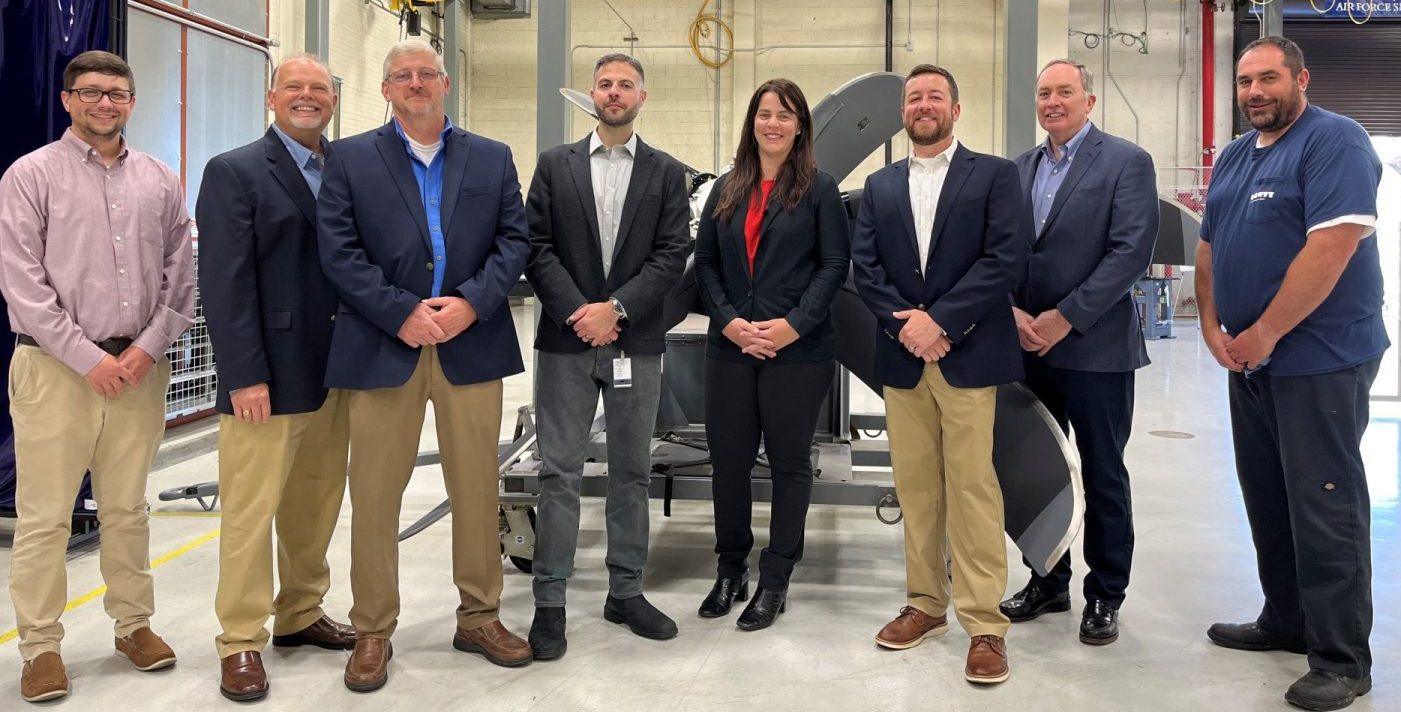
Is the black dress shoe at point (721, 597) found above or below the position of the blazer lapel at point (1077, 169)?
below

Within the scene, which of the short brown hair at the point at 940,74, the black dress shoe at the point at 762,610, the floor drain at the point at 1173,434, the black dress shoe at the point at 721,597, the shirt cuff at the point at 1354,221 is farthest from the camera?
the floor drain at the point at 1173,434

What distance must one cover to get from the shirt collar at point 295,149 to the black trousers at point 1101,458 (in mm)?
2243

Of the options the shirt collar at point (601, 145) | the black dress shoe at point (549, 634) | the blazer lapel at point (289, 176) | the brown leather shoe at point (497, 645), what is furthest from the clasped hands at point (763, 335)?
the blazer lapel at point (289, 176)

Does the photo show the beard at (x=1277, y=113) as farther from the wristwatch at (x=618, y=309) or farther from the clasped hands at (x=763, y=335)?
the wristwatch at (x=618, y=309)

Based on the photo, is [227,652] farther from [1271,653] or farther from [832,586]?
[1271,653]

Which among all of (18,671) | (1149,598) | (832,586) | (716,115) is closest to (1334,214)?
(1149,598)

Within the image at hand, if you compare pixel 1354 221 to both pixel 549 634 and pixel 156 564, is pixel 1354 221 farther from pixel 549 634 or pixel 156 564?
pixel 156 564

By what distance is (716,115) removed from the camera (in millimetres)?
14383

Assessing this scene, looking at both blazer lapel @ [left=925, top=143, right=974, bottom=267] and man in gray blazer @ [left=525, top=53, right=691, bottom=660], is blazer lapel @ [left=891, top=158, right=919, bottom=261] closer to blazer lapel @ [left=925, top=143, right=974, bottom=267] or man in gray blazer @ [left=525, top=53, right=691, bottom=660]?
blazer lapel @ [left=925, top=143, right=974, bottom=267]

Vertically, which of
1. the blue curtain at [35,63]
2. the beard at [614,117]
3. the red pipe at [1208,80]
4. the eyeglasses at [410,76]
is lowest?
the beard at [614,117]

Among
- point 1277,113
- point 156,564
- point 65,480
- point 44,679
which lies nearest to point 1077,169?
point 1277,113

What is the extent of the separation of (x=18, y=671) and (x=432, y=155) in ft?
6.00

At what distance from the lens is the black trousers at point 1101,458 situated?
2936 mm

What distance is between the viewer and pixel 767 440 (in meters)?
3.02
